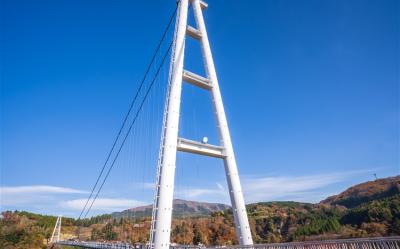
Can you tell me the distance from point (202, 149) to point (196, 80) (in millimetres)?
3882

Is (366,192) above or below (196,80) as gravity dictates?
above

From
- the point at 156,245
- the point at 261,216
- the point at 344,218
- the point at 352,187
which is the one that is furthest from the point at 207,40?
the point at 352,187

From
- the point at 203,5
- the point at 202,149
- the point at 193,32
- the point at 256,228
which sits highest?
the point at 203,5

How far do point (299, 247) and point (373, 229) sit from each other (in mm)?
52729

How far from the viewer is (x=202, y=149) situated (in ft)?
45.9

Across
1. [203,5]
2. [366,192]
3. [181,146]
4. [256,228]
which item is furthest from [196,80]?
[366,192]

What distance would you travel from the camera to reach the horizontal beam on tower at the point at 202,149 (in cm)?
1366

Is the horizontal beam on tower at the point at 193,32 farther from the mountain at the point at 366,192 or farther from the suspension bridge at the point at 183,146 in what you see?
the mountain at the point at 366,192

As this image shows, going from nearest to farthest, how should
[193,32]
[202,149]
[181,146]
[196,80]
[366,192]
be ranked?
1. [181,146]
2. [202,149]
3. [196,80]
4. [193,32]
5. [366,192]

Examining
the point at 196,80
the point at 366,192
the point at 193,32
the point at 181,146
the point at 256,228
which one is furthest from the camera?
the point at 366,192

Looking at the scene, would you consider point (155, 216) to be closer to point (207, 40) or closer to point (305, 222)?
point (207, 40)

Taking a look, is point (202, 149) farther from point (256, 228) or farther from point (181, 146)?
point (256, 228)

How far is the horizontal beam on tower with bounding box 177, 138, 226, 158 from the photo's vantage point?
1366 centimetres

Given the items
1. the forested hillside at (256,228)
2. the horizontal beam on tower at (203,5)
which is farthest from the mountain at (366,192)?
the horizontal beam on tower at (203,5)
